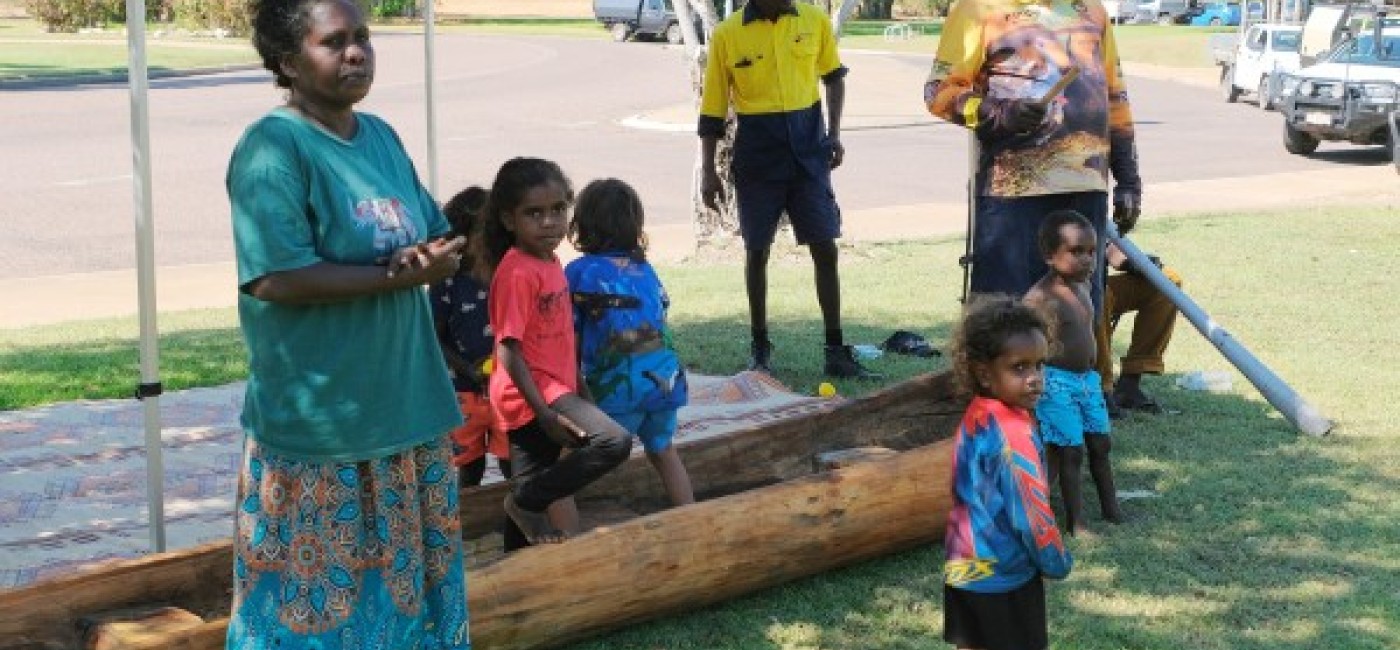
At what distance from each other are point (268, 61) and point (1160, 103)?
2877 cm

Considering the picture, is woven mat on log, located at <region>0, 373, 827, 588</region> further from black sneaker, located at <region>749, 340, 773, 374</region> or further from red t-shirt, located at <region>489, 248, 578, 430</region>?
red t-shirt, located at <region>489, 248, 578, 430</region>

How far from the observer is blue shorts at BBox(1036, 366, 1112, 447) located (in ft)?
20.9

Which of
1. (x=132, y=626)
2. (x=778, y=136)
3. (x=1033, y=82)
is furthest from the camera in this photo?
(x=778, y=136)

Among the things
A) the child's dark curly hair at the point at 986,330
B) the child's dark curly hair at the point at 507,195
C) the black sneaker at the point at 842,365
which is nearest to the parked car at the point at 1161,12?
the black sneaker at the point at 842,365

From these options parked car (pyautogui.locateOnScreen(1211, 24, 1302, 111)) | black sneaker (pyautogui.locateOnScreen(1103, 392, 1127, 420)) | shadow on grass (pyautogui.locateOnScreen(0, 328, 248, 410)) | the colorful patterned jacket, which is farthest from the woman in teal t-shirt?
parked car (pyautogui.locateOnScreen(1211, 24, 1302, 111))

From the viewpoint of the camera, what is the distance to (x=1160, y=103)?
1230 inches

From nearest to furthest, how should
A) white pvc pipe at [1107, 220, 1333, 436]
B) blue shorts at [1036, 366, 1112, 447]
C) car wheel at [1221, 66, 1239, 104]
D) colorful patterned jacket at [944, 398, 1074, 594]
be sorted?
colorful patterned jacket at [944, 398, 1074, 594] → blue shorts at [1036, 366, 1112, 447] → white pvc pipe at [1107, 220, 1333, 436] → car wheel at [1221, 66, 1239, 104]

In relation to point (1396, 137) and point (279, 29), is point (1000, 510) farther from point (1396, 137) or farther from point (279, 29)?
point (1396, 137)

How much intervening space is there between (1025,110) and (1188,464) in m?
1.68

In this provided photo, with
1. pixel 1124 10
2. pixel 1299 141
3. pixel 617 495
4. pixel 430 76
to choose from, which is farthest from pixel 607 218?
pixel 1124 10

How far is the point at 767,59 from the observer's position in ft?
28.7

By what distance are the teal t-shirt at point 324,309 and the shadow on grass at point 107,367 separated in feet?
16.6

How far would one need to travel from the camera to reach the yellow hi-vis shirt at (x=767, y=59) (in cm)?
874

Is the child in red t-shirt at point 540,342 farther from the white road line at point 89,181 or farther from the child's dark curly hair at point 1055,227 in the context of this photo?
the white road line at point 89,181
